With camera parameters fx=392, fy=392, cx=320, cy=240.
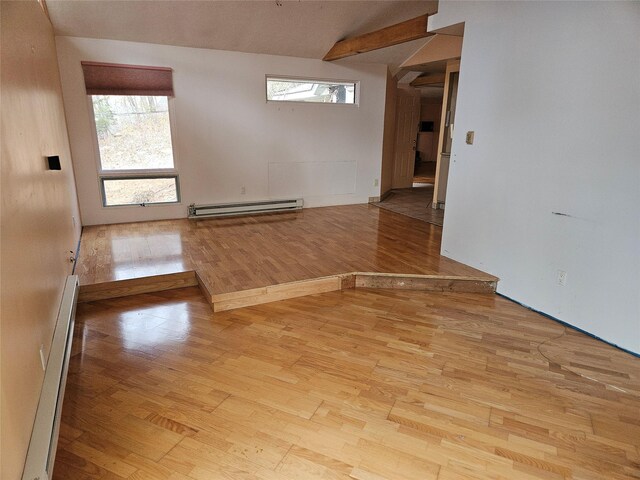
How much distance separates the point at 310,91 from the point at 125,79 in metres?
2.54

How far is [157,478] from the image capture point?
160 cm

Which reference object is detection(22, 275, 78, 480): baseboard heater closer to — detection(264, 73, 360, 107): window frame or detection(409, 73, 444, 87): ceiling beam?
detection(264, 73, 360, 107): window frame

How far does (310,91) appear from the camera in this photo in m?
5.95

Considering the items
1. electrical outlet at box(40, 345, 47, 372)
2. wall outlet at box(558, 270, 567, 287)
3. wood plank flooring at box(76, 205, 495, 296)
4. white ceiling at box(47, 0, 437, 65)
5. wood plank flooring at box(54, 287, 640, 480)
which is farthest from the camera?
white ceiling at box(47, 0, 437, 65)

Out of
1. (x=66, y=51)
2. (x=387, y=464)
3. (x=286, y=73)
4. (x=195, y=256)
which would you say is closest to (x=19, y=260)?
(x=387, y=464)

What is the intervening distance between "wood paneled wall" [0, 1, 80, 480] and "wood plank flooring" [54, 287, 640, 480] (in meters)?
0.40

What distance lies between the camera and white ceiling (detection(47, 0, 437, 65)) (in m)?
4.10

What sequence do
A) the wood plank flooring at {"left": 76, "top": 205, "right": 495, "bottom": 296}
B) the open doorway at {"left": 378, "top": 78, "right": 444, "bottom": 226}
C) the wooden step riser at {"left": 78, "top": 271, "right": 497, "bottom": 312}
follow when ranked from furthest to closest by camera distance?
the open doorway at {"left": 378, "top": 78, "right": 444, "bottom": 226} < the wood plank flooring at {"left": 76, "top": 205, "right": 495, "bottom": 296} < the wooden step riser at {"left": 78, "top": 271, "right": 497, "bottom": 312}

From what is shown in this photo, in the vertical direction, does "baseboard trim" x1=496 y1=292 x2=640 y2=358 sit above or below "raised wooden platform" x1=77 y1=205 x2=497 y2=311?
below

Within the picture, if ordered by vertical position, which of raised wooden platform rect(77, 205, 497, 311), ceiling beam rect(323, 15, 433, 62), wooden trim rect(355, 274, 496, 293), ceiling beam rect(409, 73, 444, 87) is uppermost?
ceiling beam rect(323, 15, 433, 62)

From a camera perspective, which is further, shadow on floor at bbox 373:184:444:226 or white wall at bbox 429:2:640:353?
shadow on floor at bbox 373:184:444:226

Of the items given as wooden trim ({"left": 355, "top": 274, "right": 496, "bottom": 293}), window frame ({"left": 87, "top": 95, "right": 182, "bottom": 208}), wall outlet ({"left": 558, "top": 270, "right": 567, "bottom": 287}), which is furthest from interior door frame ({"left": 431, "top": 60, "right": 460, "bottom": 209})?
window frame ({"left": 87, "top": 95, "right": 182, "bottom": 208})

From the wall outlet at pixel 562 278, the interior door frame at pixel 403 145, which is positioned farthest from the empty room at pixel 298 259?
the interior door frame at pixel 403 145

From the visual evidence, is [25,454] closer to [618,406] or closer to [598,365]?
[618,406]
